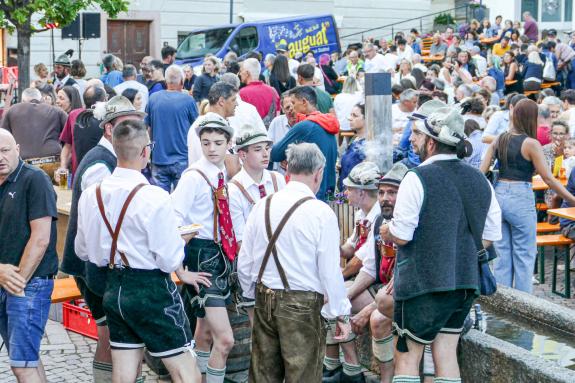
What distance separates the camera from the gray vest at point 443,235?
17.5 feet

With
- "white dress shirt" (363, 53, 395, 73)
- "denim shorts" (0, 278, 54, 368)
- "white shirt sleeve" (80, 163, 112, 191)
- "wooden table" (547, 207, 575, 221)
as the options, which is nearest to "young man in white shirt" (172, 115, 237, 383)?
"white shirt sleeve" (80, 163, 112, 191)

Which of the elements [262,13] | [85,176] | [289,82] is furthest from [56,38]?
[85,176]

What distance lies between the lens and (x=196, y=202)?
6.32 m

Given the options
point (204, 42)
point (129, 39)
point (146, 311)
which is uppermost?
point (129, 39)

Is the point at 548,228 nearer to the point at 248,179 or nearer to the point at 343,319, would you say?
the point at 248,179

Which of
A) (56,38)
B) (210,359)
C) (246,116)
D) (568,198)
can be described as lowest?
(210,359)

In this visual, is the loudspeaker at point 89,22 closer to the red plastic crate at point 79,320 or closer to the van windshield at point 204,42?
the van windshield at point 204,42

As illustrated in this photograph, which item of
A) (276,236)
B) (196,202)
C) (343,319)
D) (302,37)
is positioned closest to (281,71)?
(196,202)

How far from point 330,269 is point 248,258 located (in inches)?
20.3

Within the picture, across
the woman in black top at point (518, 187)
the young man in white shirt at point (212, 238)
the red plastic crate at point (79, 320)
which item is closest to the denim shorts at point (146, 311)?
the young man in white shirt at point (212, 238)

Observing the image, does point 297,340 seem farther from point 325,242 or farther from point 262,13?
point 262,13

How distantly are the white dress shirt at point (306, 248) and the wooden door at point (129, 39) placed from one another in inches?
1084

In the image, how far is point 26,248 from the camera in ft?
18.9

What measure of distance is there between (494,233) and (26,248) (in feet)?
8.90
